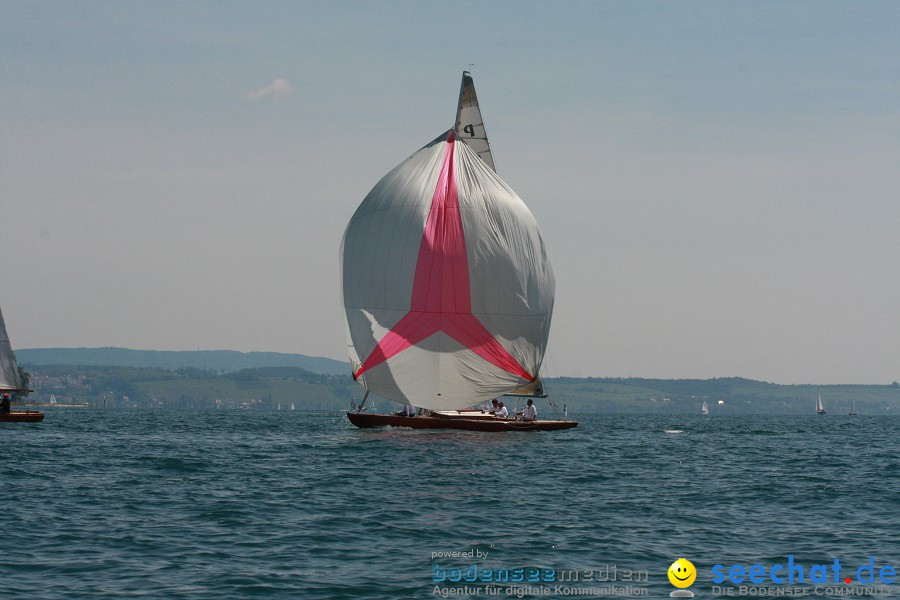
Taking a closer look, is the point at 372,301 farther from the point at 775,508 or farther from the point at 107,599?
the point at 107,599

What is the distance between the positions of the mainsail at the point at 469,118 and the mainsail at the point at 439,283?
531 centimetres

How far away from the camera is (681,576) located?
18.6 metres

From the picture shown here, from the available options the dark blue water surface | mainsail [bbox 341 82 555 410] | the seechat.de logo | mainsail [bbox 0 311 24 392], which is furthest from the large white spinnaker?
the seechat.de logo

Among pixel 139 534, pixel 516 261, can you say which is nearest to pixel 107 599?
pixel 139 534

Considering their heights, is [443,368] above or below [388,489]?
above

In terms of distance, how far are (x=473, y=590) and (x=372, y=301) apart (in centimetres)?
3570

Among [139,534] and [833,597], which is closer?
[833,597]

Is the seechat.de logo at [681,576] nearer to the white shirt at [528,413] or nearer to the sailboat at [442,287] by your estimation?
the sailboat at [442,287]

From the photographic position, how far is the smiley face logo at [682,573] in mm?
18328

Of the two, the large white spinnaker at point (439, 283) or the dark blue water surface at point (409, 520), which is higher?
the large white spinnaker at point (439, 283)

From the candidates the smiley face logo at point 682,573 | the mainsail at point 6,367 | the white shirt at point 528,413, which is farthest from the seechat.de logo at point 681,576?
the mainsail at point 6,367

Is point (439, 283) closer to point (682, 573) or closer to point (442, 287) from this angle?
point (442, 287)

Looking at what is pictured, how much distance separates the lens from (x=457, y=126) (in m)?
61.0

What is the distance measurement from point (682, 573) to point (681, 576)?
0.20 m
